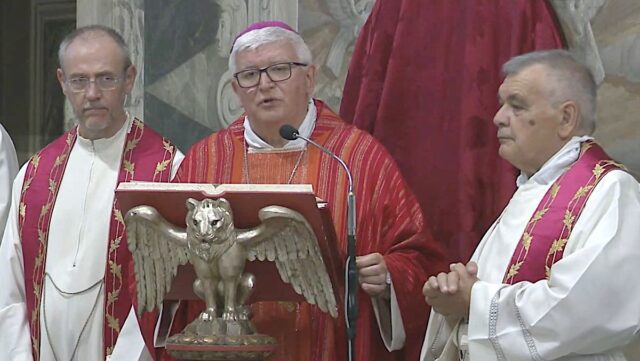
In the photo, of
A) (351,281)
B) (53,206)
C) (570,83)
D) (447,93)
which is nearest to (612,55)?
(447,93)

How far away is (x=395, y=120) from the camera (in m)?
6.12

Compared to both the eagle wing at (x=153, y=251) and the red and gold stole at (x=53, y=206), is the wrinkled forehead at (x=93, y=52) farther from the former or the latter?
the eagle wing at (x=153, y=251)

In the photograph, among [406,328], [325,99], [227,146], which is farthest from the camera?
[325,99]

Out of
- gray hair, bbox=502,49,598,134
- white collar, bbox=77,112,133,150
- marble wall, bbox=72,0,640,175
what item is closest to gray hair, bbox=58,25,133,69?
white collar, bbox=77,112,133,150

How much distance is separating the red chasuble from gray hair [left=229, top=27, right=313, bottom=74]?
0.25 m

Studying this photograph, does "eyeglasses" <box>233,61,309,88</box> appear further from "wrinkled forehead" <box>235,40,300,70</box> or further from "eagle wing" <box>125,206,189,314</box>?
"eagle wing" <box>125,206,189,314</box>

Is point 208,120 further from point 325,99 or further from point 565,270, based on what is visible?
point 565,270

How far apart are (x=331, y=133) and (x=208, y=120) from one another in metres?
1.92

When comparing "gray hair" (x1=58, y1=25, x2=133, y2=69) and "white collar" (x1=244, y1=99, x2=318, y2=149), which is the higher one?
"gray hair" (x1=58, y1=25, x2=133, y2=69)

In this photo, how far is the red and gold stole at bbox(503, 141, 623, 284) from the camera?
4.63 m

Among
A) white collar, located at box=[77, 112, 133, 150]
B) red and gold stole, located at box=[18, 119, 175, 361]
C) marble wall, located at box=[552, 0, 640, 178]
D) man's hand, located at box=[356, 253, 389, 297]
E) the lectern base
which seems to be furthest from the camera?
marble wall, located at box=[552, 0, 640, 178]

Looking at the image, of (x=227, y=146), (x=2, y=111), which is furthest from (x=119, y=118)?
(x=2, y=111)

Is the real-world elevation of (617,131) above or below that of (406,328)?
above

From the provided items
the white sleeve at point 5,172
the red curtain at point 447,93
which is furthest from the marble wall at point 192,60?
the white sleeve at point 5,172
